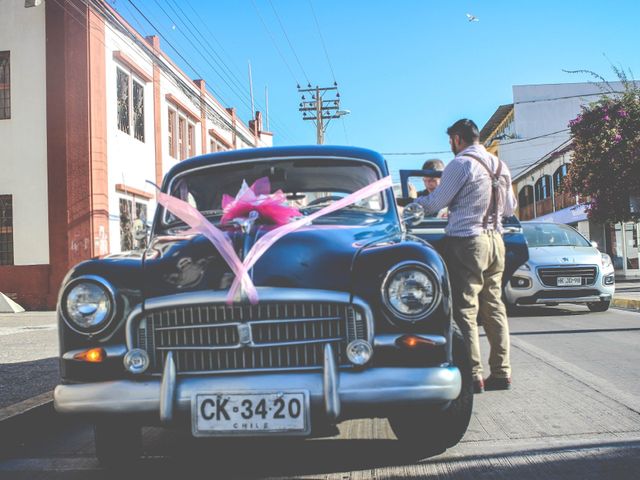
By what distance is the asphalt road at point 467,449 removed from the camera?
10.7 ft

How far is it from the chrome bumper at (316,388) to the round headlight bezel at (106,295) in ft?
0.93

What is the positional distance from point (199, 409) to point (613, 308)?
34.5 feet

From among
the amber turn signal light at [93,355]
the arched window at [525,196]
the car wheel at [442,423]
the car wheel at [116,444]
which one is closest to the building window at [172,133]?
the car wheel at [116,444]

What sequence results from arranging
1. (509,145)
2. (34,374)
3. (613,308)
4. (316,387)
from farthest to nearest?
(509,145)
(613,308)
(34,374)
(316,387)

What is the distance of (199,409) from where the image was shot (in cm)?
281

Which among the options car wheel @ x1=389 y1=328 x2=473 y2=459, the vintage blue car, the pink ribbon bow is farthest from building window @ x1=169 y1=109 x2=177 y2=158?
car wheel @ x1=389 y1=328 x2=473 y2=459

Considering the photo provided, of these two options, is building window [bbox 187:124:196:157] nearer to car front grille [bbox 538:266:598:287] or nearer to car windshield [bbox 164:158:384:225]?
car front grille [bbox 538:266:598:287]

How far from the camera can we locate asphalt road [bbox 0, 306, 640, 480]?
3256 mm

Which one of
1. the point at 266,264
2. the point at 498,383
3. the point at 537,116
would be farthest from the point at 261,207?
the point at 537,116

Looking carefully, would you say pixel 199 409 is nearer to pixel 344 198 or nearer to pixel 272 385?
pixel 272 385

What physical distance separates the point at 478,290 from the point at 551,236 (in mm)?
7815

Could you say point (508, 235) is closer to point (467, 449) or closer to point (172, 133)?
point (467, 449)

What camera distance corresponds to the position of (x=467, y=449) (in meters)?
3.56

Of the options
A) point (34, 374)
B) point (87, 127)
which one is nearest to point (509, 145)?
point (87, 127)
